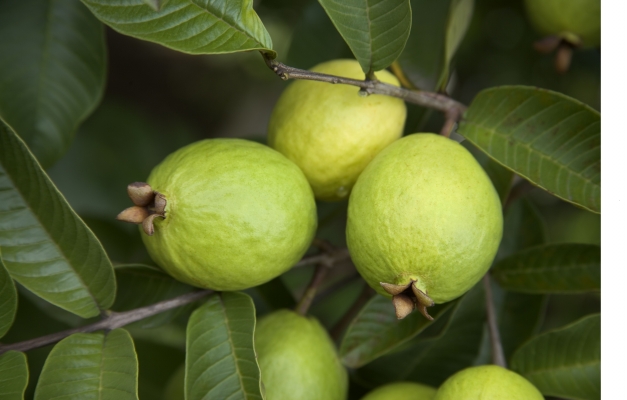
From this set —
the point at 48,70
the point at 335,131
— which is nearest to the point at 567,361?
the point at 335,131

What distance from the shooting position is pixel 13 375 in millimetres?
1035

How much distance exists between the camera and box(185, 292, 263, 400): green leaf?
42.1 inches

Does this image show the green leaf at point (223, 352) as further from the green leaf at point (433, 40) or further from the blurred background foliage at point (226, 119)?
the green leaf at point (433, 40)

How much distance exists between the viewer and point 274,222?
1093 millimetres

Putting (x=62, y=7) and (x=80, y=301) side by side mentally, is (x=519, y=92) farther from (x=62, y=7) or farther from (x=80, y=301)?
(x=62, y=7)

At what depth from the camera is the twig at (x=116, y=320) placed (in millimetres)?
1123

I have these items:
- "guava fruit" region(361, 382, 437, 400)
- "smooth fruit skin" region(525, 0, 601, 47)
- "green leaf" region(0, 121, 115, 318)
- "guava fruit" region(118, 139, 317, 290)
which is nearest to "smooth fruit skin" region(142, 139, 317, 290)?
"guava fruit" region(118, 139, 317, 290)

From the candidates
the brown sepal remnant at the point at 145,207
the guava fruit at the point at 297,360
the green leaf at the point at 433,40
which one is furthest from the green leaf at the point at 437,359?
the brown sepal remnant at the point at 145,207

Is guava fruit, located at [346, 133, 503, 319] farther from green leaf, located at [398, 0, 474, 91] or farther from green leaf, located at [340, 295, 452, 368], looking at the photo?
green leaf, located at [398, 0, 474, 91]

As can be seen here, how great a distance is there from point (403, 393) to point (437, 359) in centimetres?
30

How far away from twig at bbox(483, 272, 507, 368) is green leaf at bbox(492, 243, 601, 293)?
0.13ft

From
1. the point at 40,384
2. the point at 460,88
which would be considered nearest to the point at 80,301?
the point at 40,384

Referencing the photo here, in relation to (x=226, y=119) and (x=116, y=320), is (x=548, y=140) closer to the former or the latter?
(x=116, y=320)

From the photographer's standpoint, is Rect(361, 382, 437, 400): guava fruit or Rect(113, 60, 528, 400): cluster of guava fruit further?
Rect(361, 382, 437, 400): guava fruit
